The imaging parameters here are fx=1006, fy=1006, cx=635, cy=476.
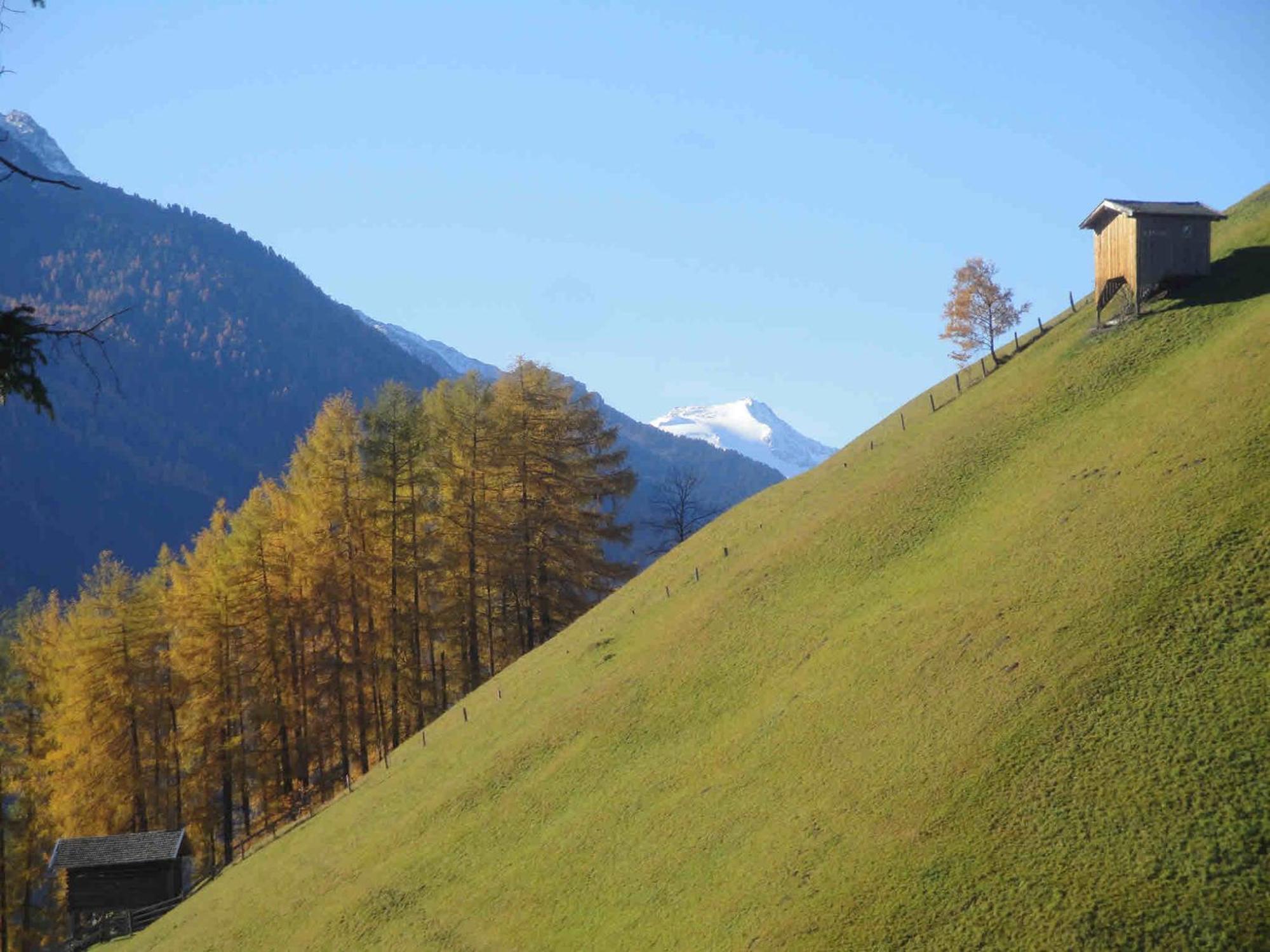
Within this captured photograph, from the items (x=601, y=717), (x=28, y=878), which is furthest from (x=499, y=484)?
(x=28, y=878)

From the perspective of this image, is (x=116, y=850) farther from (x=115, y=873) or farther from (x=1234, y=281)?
(x=1234, y=281)

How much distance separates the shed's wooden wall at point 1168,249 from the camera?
162ft

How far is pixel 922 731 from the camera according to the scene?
28.5 m

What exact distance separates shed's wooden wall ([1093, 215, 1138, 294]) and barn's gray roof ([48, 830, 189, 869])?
5864 centimetres

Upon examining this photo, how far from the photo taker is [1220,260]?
50812 mm

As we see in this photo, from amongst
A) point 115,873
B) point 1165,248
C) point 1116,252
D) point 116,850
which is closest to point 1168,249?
point 1165,248

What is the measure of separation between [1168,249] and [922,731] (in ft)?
109

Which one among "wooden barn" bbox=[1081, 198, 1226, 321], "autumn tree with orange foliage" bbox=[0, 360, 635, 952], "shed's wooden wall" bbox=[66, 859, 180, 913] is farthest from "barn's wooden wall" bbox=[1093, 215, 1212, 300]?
"shed's wooden wall" bbox=[66, 859, 180, 913]

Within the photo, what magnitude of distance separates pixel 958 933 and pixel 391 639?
45.9 metres

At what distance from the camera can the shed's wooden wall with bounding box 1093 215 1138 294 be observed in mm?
49719

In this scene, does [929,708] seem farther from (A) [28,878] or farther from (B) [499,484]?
(A) [28,878]

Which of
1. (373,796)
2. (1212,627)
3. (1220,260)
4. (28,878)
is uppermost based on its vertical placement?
(1220,260)

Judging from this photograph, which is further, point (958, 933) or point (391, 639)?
point (391, 639)

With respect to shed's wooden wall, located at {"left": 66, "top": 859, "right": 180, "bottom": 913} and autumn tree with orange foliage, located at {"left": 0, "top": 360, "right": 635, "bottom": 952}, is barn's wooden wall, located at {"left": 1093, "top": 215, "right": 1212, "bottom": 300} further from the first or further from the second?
shed's wooden wall, located at {"left": 66, "top": 859, "right": 180, "bottom": 913}
